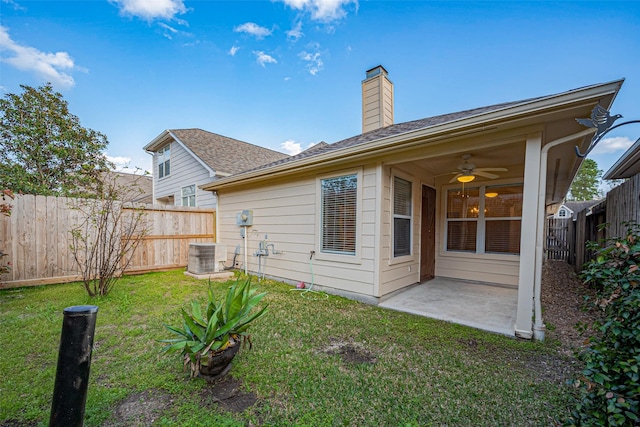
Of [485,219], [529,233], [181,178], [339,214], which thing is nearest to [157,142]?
[181,178]

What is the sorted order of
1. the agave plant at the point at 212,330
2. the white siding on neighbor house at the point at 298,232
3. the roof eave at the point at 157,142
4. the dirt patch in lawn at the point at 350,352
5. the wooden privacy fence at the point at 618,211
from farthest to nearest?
the roof eave at the point at 157,142 → the white siding on neighbor house at the point at 298,232 → the wooden privacy fence at the point at 618,211 → the dirt patch in lawn at the point at 350,352 → the agave plant at the point at 212,330

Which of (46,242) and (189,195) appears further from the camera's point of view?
(189,195)

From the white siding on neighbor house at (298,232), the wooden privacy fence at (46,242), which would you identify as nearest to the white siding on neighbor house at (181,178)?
the wooden privacy fence at (46,242)

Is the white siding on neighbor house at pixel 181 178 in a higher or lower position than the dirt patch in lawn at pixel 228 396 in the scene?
higher

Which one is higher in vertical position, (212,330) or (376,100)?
(376,100)

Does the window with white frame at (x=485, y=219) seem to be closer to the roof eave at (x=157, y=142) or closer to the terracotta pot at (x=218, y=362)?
the terracotta pot at (x=218, y=362)

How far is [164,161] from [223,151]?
3210 mm

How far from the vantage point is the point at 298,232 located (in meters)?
5.20

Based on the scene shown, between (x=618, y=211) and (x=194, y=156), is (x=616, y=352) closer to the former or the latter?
(x=618, y=211)

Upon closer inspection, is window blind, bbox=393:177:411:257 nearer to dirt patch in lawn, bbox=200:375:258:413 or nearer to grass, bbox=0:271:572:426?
grass, bbox=0:271:572:426

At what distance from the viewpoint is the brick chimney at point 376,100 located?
6480 millimetres

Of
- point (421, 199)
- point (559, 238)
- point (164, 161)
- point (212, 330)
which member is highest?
point (164, 161)

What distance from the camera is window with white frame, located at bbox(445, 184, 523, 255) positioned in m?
5.11

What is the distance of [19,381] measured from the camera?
201 cm
